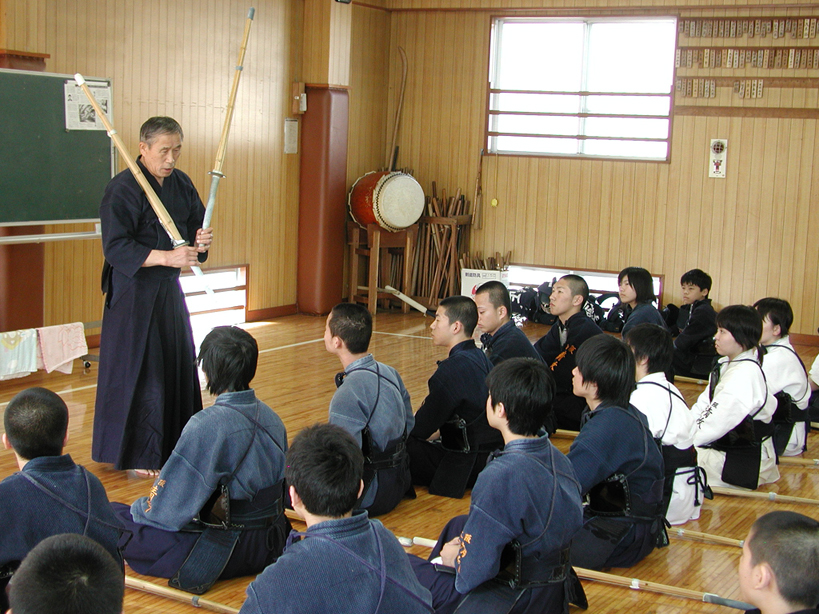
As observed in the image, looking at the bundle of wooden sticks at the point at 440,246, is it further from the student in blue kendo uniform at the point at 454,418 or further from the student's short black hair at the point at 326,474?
the student's short black hair at the point at 326,474

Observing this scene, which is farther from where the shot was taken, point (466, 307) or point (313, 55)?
point (313, 55)

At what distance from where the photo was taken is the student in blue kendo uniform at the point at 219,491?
9.46 ft

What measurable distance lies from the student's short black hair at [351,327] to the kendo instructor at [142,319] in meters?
0.72

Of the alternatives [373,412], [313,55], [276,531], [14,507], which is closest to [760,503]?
[373,412]

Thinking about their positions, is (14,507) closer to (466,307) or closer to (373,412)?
(373,412)

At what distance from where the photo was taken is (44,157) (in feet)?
18.3

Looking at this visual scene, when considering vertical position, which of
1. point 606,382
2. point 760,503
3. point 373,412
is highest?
point 606,382

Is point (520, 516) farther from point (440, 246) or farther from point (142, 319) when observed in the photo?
point (440, 246)

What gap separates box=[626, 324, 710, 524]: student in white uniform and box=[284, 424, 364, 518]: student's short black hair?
1813 mm

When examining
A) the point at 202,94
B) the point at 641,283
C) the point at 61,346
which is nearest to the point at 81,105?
the point at 61,346

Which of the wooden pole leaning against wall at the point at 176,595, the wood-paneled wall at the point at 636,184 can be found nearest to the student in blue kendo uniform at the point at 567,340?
the wooden pole leaning against wall at the point at 176,595

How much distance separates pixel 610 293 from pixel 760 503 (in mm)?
4674

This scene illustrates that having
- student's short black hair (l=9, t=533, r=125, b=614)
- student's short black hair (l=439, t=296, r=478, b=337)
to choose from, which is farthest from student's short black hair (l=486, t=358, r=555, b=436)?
student's short black hair (l=439, t=296, r=478, b=337)

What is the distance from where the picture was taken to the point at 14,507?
213 cm
